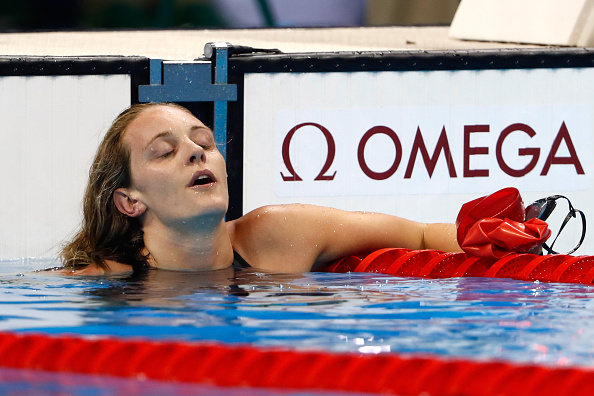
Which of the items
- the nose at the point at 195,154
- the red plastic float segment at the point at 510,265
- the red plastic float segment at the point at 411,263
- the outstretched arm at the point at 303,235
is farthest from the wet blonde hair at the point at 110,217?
the red plastic float segment at the point at 510,265

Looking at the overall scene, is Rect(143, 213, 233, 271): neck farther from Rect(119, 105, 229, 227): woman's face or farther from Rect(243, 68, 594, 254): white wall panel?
Rect(243, 68, 594, 254): white wall panel

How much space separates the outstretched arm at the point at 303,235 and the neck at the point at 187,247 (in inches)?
4.1

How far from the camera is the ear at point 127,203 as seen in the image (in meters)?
2.94

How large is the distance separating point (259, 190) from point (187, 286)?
1360 mm

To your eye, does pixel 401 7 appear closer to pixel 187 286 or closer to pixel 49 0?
pixel 49 0

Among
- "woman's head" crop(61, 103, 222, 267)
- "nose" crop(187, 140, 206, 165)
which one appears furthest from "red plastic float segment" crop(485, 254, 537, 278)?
"woman's head" crop(61, 103, 222, 267)

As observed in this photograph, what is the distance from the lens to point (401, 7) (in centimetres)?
759

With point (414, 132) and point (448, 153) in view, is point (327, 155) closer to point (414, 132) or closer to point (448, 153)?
point (414, 132)

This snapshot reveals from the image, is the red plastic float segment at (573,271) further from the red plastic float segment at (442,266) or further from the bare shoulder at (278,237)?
the bare shoulder at (278,237)

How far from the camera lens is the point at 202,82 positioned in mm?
3963

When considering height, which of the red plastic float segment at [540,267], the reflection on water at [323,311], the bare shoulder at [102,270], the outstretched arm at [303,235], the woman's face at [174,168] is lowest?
the reflection on water at [323,311]

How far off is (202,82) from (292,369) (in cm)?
254

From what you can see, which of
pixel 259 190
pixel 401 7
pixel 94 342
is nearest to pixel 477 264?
pixel 259 190

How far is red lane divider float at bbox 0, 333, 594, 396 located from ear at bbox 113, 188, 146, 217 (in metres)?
1.21
